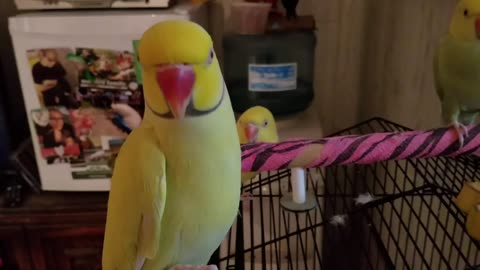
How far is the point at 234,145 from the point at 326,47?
107 centimetres

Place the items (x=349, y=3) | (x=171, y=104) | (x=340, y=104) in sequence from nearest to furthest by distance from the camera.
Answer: (x=171, y=104) < (x=349, y=3) < (x=340, y=104)

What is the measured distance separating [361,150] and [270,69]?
686 mm

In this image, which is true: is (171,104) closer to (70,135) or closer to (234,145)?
(234,145)

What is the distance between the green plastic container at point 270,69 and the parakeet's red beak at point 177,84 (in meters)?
0.84

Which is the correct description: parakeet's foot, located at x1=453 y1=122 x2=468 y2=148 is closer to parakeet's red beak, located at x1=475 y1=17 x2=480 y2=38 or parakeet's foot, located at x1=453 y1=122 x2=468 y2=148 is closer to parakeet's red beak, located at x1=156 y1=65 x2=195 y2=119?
parakeet's red beak, located at x1=475 y1=17 x2=480 y2=38

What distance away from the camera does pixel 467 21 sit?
0.58m

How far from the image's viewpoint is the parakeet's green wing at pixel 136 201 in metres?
0.39

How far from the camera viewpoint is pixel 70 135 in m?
1.18

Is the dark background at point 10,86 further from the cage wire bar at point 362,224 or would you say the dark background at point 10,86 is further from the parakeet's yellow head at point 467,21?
the parakeet's yellow head at point 467,21

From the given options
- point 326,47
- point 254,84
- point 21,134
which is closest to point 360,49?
point 326,47

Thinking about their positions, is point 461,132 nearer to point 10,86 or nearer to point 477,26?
point 477,26

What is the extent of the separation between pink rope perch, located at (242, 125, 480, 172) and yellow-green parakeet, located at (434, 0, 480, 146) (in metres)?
0.02

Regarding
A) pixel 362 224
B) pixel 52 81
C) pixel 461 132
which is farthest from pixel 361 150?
pixel 52 81

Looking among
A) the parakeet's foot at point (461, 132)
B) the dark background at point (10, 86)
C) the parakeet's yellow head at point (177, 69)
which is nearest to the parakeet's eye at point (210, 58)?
the parakeet's yellow head at point (177, 69)
